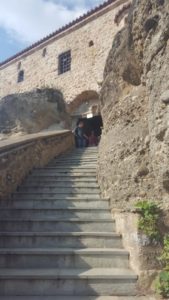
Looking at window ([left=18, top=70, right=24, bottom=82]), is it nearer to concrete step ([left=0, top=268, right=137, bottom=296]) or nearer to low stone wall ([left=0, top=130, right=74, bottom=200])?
low stone wall ([left=0, top=130, right=74, bottom=200])

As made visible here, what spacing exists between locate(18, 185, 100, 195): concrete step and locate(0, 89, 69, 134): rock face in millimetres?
7440

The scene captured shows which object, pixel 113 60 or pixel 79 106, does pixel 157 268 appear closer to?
pixel 113 60

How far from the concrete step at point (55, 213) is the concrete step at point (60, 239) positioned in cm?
58

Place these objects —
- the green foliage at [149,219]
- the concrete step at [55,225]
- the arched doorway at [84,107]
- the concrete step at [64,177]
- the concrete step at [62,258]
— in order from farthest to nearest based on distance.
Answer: the arched doorway at [84,107] → the concrete step at [64,177] → the concrete step at [55,225] → the concrete step at [62,258] → the green foliage at [149,219]

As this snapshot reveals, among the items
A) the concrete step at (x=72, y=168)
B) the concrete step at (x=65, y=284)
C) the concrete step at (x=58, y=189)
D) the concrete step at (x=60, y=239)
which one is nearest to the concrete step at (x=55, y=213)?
the concrete step at (x=60, y=239)

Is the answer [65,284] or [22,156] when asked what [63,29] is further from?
[65,284]

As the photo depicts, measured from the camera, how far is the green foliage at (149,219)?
3.90 m

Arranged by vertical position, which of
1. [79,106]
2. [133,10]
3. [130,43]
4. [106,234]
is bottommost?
[106,234]

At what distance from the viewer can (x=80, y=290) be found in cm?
378

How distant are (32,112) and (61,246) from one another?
32.9 feet

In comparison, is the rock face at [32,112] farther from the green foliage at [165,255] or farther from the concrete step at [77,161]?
the green foliage at [165,255]

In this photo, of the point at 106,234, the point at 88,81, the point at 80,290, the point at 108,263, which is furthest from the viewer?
the point at 88,81

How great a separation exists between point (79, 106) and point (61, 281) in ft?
48.8

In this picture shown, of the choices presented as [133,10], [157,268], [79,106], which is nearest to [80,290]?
[157,268]
